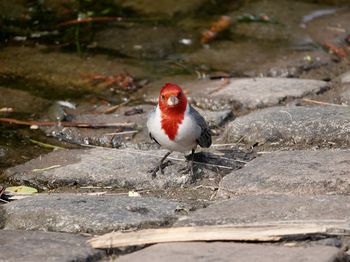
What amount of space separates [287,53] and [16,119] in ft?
7.69

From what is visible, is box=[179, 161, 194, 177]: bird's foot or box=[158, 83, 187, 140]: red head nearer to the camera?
box=[179, 161, 194, 177]: bird's foot

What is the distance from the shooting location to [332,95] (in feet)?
18.0

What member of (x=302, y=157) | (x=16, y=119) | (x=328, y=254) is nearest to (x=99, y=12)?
(x=16, y=119)

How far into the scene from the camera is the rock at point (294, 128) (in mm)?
4586

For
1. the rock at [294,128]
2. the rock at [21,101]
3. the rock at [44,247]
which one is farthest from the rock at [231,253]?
the rock at [21,101]

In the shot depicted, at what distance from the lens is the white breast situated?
14.6 ft

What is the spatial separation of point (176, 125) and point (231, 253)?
1.49m

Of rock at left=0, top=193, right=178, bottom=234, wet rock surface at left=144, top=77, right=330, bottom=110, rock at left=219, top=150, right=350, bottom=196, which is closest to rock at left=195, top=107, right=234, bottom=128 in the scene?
wet rock surface at left=144, top=77, right=330, bottom=110

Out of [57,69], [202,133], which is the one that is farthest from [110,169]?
[57,69]

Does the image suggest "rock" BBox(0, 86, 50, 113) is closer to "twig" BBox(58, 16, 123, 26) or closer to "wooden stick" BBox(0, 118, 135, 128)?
"wooden stick" BBox(0, 118, 135, 128)

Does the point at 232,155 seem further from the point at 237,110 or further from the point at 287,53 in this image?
the point at 287,53

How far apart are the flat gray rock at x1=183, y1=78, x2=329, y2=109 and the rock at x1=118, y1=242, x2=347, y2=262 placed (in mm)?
2336

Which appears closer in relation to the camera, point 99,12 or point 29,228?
point 29,228

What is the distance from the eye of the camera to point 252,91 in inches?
221
